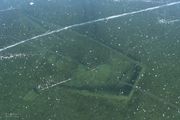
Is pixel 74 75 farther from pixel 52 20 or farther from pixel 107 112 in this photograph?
pixel 52 20

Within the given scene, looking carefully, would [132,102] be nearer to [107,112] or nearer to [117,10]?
[107,112]

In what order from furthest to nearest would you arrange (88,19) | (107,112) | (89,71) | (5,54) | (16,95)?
(88,19) < (5,54) < (89,71) < (16,95) < (107,112)

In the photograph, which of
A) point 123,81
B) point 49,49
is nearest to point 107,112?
point 123,81

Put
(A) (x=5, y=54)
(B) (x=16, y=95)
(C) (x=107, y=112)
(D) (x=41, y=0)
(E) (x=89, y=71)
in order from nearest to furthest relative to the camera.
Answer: (C) (x=107, y=112) < (B) (x=16, y=95) < (E) (x=89, y=71) < (A) (x=5, y=54) < (D) (x=41, y=0)

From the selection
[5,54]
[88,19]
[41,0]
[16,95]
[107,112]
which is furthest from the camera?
[41,0]

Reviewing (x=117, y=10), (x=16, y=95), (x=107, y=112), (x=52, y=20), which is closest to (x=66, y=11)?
(x=52, y=20)

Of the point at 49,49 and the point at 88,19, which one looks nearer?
the point at 49,49
